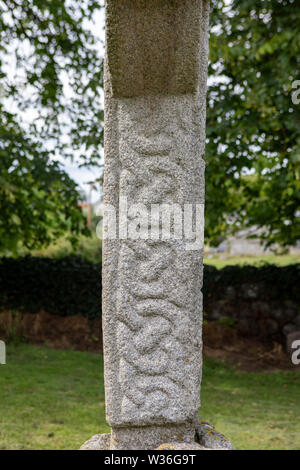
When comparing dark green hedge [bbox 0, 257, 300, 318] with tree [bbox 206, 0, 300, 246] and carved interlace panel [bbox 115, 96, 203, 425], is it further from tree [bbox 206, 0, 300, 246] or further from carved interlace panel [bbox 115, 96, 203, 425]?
carved interlace panel [bbox 115, 96, 203, 425]

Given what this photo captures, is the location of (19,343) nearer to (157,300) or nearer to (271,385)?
(271,385)

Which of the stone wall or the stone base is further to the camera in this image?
the stone wall

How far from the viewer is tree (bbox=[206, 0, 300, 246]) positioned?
18.0ft

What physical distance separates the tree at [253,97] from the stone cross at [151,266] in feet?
11.2

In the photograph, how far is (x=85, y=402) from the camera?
5.17 meters

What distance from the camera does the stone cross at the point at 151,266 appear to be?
202 cm

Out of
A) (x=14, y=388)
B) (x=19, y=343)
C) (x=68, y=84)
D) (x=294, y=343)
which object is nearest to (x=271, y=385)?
(x=294, y=343)

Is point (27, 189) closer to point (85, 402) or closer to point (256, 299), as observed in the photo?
point (85, 402)

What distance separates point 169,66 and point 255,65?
4.60m

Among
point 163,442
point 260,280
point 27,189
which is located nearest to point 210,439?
point 163,442

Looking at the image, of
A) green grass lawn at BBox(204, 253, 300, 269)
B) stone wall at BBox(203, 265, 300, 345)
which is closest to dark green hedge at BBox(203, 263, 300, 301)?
stone wall at BBox(203, 265, 300, 345)

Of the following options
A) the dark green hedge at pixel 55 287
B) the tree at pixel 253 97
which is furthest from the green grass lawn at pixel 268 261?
the tree at pixel 253 97

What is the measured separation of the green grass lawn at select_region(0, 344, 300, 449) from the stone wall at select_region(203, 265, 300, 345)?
4.13 feet
